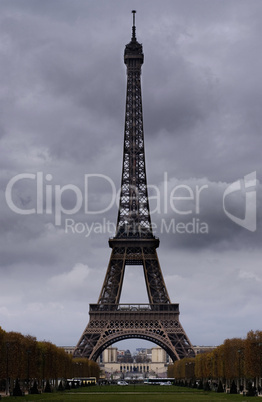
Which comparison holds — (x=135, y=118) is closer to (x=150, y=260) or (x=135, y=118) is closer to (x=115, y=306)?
(x=150, y=260)

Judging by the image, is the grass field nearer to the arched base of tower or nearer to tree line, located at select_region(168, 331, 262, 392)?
tree line, located at select_region(168, 331, 262, 392)

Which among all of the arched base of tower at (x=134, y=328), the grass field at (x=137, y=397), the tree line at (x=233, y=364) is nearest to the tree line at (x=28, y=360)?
the grass field at (x=137, y=397)

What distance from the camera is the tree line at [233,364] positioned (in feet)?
267

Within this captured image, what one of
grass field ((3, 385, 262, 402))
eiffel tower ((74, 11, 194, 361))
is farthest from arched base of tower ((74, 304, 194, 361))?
grass field ((3, 385, 262, 402))

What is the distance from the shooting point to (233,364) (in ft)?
301

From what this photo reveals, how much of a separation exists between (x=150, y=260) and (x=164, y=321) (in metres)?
11.8

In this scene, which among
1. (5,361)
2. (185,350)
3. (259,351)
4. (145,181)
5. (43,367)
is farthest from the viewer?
(145,181)

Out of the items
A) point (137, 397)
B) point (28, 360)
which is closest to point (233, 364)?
point (137, 397)

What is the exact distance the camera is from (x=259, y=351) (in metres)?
81.5

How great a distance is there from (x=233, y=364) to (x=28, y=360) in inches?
1197

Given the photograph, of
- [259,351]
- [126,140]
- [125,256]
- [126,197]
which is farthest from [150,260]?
[259,351]

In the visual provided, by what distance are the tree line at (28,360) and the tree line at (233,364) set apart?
22378 mm

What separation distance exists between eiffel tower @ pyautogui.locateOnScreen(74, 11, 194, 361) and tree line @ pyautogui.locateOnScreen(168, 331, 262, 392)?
619 centimetres

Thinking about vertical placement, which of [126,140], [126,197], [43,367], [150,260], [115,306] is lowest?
[43,367]
